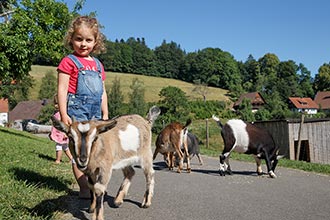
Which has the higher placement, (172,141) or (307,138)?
(172,141)

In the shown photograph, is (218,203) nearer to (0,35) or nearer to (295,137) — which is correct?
(0,35)

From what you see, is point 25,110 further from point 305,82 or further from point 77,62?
point 305,82

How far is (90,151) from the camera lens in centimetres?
390

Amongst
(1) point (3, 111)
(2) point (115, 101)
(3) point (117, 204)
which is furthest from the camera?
(1) point (3, 111)

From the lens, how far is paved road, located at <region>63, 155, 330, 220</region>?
4.74 metres

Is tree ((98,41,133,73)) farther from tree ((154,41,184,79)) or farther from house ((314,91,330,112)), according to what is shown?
house ((314,91,330,112))

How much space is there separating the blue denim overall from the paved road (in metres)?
1.24

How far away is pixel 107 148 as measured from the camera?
4414 millimetres

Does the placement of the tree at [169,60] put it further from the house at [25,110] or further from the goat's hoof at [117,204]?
the goat's hoof at [117,204]

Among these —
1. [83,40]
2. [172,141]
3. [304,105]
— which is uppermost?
[304,105]

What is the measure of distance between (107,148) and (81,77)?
3.61ft

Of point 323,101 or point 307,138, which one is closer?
point 307,138

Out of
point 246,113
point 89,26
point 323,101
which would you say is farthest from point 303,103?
point 89,26

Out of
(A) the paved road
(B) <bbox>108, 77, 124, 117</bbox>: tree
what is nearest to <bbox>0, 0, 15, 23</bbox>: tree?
(A) the paved road
